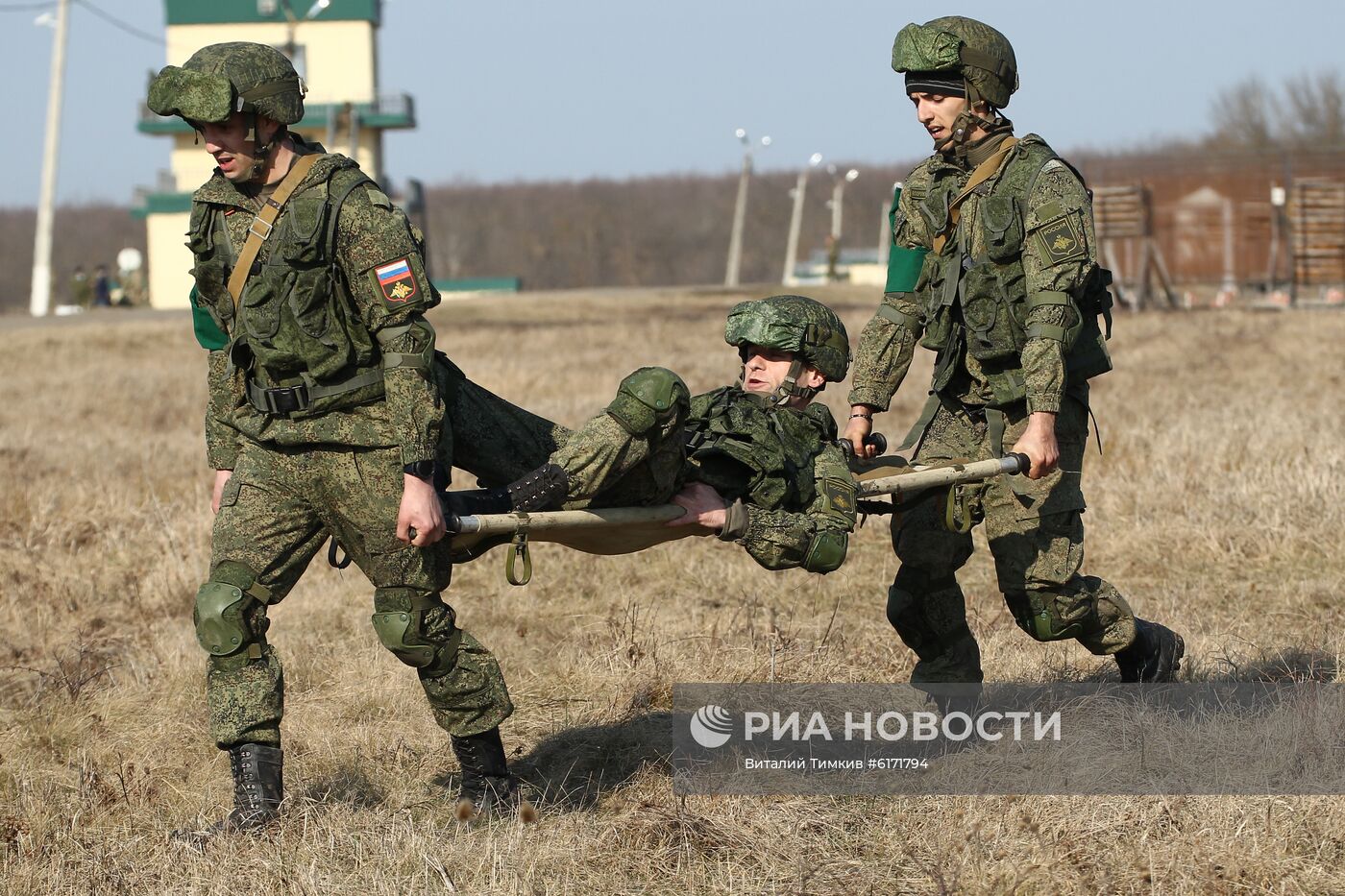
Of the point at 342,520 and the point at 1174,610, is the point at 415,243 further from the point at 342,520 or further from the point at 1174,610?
the point at 1174,610

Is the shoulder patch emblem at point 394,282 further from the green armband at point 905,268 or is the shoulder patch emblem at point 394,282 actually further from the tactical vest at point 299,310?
the green armband at point 905,268

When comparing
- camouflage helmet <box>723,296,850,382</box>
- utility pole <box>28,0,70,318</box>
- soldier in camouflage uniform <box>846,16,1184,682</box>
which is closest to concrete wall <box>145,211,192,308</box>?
utility pole <box>28,0,70,318</box>

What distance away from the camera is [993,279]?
492 centimetres

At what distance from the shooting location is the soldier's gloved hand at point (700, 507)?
432 cm

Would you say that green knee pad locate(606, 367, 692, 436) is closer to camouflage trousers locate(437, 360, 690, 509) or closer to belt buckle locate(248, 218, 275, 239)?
camouflage trousers locate(437, 360, 690, 509)

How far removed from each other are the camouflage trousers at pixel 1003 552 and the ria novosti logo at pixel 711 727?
2.17 feet

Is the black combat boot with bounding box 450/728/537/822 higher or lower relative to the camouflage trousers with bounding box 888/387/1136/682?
lower

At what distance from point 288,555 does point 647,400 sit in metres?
1.16

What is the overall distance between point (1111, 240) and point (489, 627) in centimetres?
2565

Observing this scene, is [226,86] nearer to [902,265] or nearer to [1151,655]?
[902,265]

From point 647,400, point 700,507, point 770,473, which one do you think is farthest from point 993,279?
point 647,400

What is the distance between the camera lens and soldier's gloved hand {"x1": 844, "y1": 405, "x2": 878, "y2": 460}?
5270mm

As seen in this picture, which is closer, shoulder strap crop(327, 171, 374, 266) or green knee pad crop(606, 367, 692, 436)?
green knee pad crop(606, 367, 692, 436)

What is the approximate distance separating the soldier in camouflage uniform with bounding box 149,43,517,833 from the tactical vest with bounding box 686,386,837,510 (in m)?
0.80
